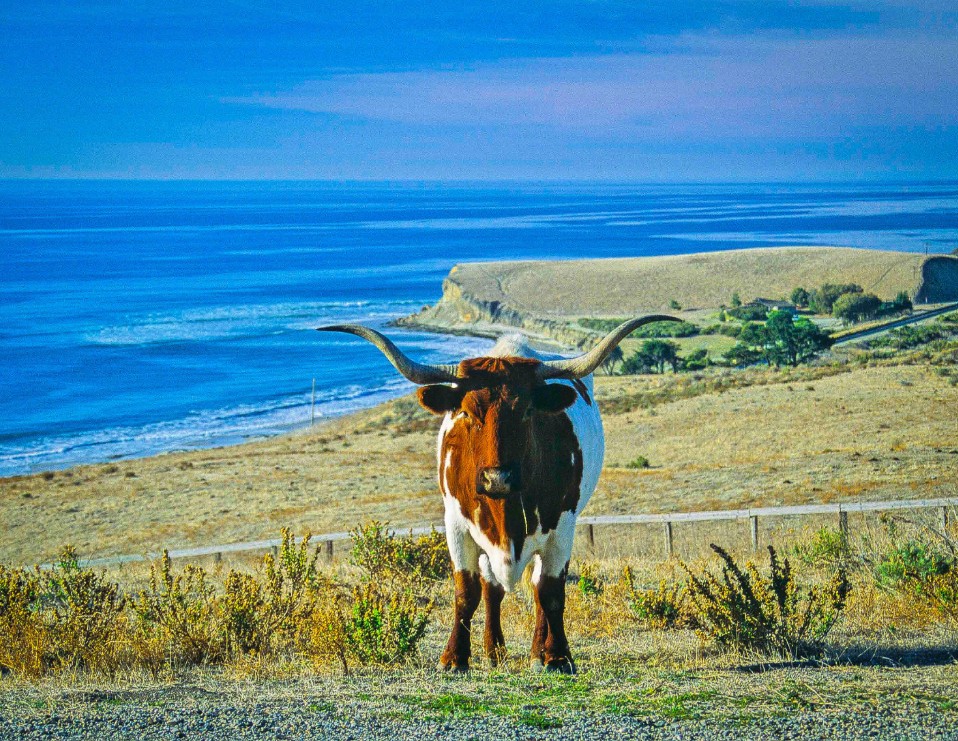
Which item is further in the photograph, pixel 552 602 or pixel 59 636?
pixel 59 636

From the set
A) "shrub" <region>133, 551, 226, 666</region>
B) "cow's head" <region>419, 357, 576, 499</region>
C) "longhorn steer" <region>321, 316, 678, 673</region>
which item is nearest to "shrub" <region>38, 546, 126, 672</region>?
"shrub" <region>133, 551, 226, 666</region>

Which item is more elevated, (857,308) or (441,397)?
(857,308)

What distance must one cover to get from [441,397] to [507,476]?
0.79m

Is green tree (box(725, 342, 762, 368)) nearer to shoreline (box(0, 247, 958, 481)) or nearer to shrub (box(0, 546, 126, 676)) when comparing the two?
shoreline (box(0, 247, 958, 481))

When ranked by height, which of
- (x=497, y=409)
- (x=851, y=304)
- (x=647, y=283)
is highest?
(x=647, y=283)

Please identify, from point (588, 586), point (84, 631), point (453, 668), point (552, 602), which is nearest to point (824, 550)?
point (588, 586)

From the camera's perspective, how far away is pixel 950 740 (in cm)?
498

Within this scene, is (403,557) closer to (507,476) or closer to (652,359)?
(507,476)

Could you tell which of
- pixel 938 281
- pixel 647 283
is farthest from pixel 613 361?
pixel 647 283

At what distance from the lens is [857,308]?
209 ft

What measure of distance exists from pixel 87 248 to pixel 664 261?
120 m

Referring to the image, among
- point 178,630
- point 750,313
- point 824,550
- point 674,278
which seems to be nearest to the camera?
point 178,630

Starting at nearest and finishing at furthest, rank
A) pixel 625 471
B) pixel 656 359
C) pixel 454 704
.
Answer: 1. pixel 454 704
2. pixel 625 471
3. pixel 656 359

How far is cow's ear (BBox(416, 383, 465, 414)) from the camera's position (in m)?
6.76
